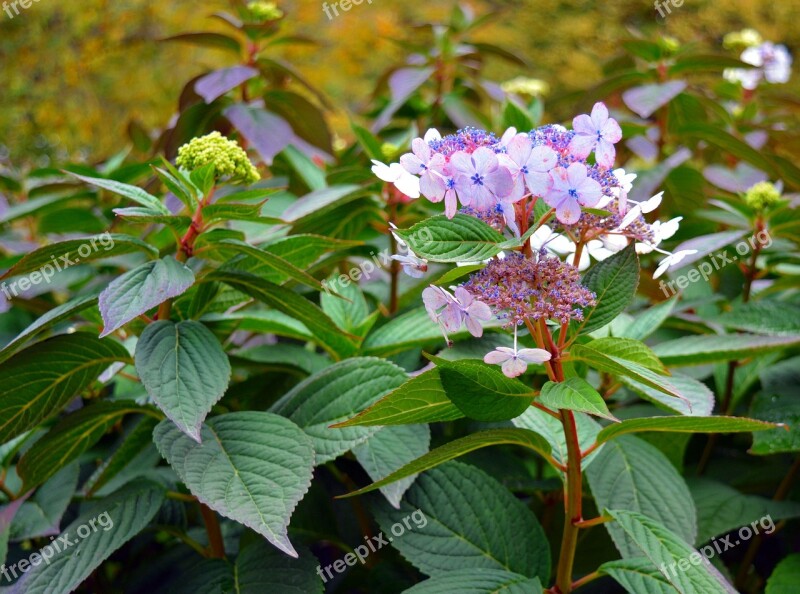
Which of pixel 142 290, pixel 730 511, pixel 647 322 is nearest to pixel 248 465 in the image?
pixel 142 290

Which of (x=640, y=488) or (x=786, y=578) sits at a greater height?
(x=640, y=488)

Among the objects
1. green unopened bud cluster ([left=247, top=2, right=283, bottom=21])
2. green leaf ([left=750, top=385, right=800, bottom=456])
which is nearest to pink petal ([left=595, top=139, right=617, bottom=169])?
green leaf ([left=750, top=385, right=800, bottom=456])

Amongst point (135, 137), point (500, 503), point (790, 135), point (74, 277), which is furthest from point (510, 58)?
point (500, 503)

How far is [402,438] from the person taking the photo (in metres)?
1.02

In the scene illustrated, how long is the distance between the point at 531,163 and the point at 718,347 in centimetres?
52

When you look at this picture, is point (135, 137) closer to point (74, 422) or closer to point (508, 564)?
point (74, 422)

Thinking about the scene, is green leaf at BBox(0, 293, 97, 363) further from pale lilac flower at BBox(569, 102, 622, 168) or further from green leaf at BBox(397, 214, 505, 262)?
pale lilac flower at BBox(569, 102, 622, 168)

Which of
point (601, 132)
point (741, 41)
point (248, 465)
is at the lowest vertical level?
point (741, 41)

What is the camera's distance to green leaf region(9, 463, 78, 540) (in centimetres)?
110

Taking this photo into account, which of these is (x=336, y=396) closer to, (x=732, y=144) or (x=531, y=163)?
→ (x=531, y=163)

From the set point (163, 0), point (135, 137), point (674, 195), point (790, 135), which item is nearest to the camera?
point (674, 195)

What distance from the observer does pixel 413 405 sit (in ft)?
2.65

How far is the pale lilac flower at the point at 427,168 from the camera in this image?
0.77 metres

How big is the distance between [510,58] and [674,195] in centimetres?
55
